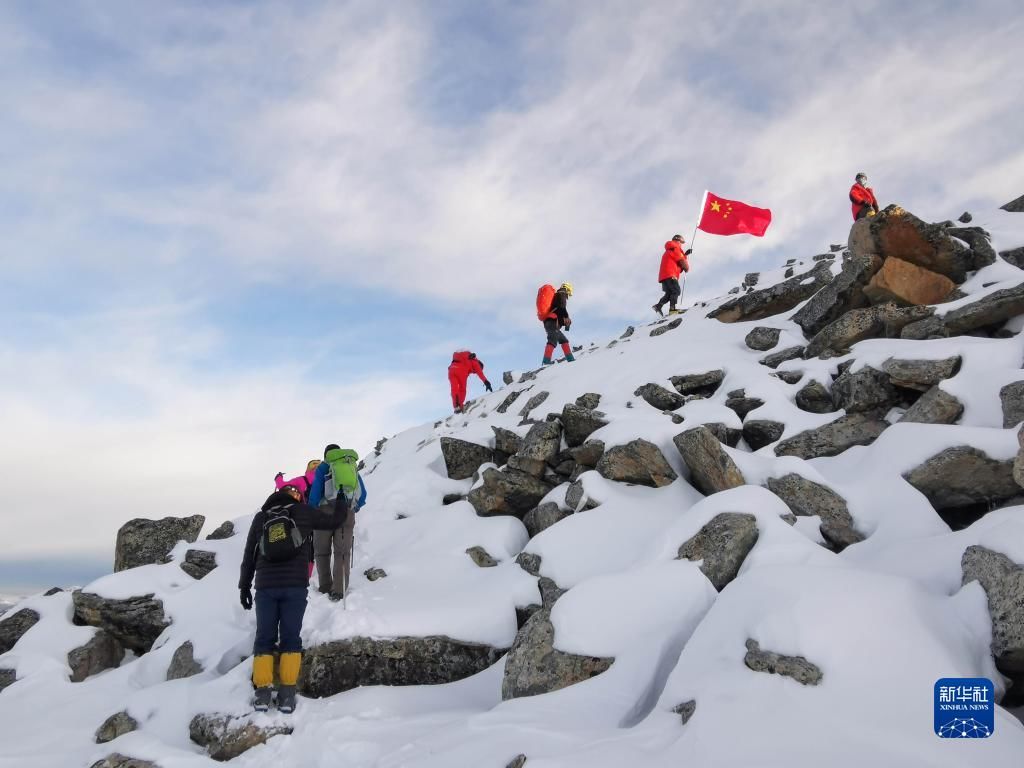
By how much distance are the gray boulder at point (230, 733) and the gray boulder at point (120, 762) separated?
21.1 inches

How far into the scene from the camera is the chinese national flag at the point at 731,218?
767 inches

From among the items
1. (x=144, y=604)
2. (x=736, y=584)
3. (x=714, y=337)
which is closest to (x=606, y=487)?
(x=736, y=584)

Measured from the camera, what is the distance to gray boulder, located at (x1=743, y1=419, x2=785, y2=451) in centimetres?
1025

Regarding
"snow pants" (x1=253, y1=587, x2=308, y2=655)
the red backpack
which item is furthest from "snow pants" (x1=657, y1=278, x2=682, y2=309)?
"snow pants" (x1=253, y1=587, x2=308, y2=655)

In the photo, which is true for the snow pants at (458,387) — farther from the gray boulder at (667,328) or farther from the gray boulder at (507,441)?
the gray boulder at (507,441)

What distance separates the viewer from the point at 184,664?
27.6 feet

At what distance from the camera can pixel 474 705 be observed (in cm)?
692

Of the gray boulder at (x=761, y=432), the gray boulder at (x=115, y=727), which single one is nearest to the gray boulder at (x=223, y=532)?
the gray boulder at (x=115, y=727)

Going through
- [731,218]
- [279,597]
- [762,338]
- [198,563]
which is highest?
[731,218]

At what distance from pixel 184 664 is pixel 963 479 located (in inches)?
420

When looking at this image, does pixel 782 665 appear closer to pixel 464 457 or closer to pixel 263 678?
pixel 263 678

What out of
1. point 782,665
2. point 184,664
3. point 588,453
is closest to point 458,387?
point 588,453

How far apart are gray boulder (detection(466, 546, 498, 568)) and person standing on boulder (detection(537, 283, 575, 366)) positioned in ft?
33.1

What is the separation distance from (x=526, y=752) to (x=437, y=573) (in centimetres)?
503
